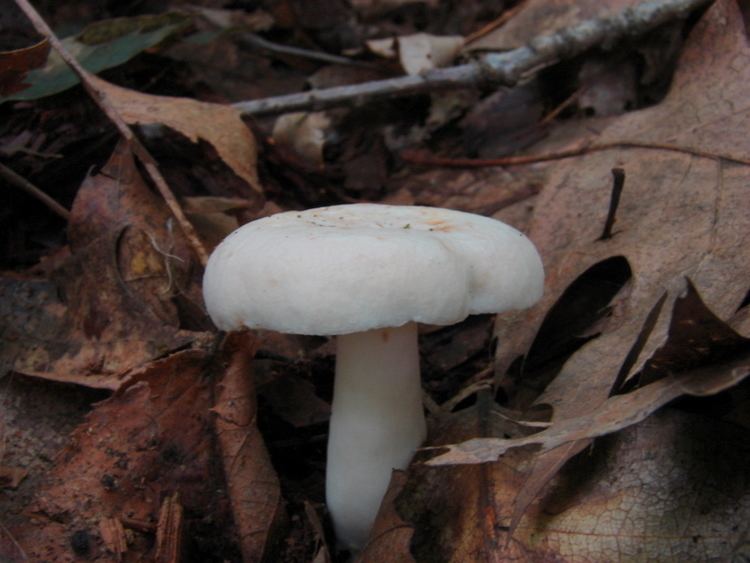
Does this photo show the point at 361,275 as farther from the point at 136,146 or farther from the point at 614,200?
the point at 136,146

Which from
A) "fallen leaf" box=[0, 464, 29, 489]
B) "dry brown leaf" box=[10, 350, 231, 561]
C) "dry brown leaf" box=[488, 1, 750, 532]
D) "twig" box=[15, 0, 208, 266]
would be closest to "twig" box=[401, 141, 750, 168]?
"dry brown leaf" box=[488, 1, 750, 532]

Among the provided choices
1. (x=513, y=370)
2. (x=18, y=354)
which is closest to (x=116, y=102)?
(x=18, y=354)

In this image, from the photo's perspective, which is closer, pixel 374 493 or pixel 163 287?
pixel 374 493

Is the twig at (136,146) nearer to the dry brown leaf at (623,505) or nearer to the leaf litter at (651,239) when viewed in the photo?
the leaf litter at (651,239)

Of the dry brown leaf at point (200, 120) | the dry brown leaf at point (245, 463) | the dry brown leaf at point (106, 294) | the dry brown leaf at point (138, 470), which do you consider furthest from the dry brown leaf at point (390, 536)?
the dry brown leaf at point (200, 120)

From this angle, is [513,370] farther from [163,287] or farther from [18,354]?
[18,354]
